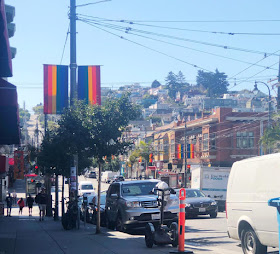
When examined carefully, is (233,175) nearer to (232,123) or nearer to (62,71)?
(62,71)

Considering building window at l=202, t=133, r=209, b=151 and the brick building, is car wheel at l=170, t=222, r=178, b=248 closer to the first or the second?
the brick building

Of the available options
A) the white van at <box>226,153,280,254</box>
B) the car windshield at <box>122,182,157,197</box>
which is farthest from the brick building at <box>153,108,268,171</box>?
the white van at <box>226,153,280,254</box>

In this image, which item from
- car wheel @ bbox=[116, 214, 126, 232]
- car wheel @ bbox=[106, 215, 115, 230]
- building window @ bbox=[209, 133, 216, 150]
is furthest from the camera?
building window @ bbox=[209, 133, 216, 150]

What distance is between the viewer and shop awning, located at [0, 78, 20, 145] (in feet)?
37.6

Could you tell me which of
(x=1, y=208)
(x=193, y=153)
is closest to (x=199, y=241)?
(x=1, y=208)

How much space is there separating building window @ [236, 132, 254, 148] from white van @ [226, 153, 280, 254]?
49.8 m

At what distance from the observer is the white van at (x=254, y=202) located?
995 cm

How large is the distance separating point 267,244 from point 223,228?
10.1 m

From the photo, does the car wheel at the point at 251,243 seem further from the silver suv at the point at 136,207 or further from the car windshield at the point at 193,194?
the car windshield at the point at 193,194

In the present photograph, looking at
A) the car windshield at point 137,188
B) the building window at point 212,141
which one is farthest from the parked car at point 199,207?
the building window at point 212,141

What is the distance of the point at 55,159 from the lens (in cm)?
2612

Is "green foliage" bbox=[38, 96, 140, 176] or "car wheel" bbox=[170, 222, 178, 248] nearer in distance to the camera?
"car wheel" bbox=[170, 222, 178, 248]

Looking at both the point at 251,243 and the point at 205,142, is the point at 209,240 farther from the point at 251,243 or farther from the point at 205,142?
the point at 205,142

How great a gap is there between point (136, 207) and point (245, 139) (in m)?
45.1
